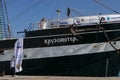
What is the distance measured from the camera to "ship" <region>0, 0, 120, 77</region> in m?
24.6

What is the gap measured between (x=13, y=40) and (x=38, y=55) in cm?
214

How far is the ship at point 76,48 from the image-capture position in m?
24.6

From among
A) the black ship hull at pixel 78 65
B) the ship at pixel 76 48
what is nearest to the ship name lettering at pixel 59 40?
the ship at pixel 76 48

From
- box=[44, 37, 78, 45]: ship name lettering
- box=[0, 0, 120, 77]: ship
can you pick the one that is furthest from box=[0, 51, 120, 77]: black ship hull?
box=[44, 37, 78, 45]: ship name lettering

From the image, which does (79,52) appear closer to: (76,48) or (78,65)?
(76,48)

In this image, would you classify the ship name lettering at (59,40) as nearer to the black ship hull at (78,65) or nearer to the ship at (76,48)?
the ship at (76,48)

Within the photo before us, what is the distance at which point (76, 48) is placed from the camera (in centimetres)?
2462

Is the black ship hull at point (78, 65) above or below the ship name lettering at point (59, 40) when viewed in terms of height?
below

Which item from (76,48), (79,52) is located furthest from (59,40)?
(79,52)

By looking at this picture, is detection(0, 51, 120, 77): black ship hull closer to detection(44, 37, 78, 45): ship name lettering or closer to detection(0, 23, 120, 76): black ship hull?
detection(0, 23, 120, 76): black ship hull

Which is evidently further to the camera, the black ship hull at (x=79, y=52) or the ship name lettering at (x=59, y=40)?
the ship name lettering at (x=59, y=40)

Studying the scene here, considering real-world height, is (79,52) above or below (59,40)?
below

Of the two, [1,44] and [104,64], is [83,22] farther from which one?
[1,44]

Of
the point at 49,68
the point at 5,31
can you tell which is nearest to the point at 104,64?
the point at 49,68
